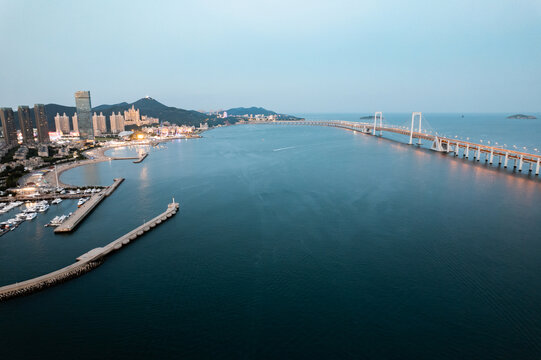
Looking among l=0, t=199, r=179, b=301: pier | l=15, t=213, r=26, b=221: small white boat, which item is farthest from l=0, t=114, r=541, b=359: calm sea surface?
l=15, t=213, r=26, b=221: small white boat

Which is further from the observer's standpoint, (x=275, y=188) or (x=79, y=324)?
(x=275, y=188)

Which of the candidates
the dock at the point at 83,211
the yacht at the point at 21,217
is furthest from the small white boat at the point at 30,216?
the dock at the point at 83,211

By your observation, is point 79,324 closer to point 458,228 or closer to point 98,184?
point 458,228

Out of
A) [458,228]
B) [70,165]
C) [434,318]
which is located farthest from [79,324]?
[70,165]

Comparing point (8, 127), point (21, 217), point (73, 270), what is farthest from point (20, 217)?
point (8, 127)

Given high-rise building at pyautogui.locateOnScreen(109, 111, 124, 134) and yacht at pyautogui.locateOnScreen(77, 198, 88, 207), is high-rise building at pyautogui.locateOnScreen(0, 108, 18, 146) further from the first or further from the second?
yacht at pyautogui.locateOnScreen(77, 198, 88, 207)

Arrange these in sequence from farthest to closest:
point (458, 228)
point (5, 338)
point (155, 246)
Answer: point (458, 228)
point (155, 246)
point (5, 338)
